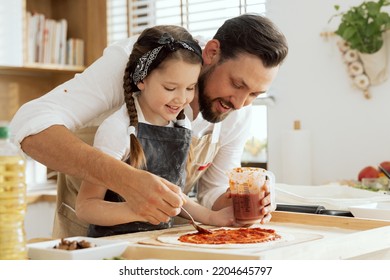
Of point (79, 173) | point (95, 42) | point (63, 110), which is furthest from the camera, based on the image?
point (95, 42)

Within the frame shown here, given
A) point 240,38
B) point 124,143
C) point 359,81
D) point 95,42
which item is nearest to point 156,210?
point 124,143

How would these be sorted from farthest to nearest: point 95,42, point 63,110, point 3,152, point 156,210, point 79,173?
point 95,42 → point 63,110 → point 79,173 → point 156,210 → point 3,152

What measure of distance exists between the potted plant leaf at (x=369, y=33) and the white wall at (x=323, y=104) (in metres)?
0.11

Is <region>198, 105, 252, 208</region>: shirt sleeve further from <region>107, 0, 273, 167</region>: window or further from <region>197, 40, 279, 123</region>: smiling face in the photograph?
<region>107, 0, 273, 167</region>: window

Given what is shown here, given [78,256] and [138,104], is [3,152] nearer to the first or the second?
[78,256]

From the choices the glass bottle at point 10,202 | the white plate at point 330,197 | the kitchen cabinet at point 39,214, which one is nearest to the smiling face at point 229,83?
the white plate at point 330,197

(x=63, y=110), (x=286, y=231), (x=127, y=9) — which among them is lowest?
(x=286, y=231)

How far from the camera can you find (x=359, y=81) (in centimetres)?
365

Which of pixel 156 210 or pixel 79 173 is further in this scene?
pixel 79 173

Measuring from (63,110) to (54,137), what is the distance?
141 mm

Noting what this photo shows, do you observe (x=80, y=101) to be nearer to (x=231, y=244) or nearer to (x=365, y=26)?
(x=231, y=244)

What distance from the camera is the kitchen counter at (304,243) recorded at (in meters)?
1.30

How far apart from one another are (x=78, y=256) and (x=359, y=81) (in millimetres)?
2698

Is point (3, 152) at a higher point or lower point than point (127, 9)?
lower
